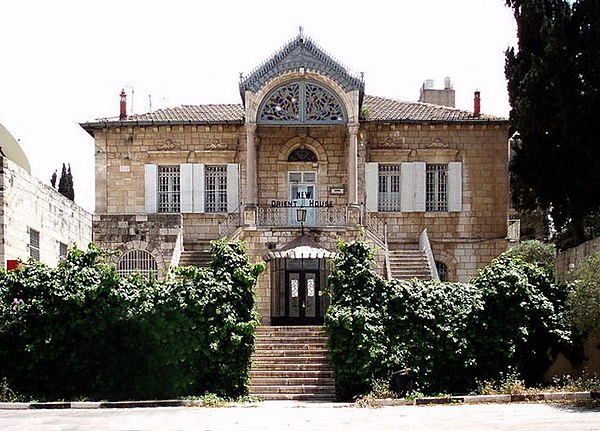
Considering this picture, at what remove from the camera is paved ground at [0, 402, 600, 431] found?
1681cm

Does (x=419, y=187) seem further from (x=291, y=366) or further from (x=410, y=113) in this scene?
(x=291, y=366)

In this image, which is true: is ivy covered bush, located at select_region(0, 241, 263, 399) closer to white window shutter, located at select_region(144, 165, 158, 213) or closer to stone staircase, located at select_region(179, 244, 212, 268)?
stone staircase, located at select_region(179, 244, 212, 268)

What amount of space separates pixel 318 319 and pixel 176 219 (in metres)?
5.55

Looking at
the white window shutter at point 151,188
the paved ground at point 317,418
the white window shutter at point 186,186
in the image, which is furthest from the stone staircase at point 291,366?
the white window shutter at point 151,188

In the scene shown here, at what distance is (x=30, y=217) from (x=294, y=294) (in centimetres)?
978

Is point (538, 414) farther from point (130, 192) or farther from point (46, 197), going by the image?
point (130, 192)

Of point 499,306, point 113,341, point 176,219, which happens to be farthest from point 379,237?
point 113,341

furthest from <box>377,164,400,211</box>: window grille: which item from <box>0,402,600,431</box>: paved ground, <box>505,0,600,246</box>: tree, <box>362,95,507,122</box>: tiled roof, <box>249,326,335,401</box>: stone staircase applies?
<box>0,402,600,431</box>: paved ground

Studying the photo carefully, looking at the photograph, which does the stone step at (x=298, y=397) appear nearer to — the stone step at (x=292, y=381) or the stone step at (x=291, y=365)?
the stone step at (x=292, y=381)

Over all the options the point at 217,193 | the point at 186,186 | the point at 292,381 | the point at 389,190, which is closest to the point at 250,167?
the point at 217,193

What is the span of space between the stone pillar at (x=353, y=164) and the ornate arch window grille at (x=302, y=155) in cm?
179

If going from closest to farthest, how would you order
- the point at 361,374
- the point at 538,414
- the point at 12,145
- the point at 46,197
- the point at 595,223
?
1. the point at 538,414
2. the point at 361,374
3. the point at 46,197
4. the point at 12,145
5. the point at 595,223

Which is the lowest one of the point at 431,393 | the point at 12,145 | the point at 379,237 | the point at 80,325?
the point at 431,393

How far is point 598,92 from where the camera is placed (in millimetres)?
28359
